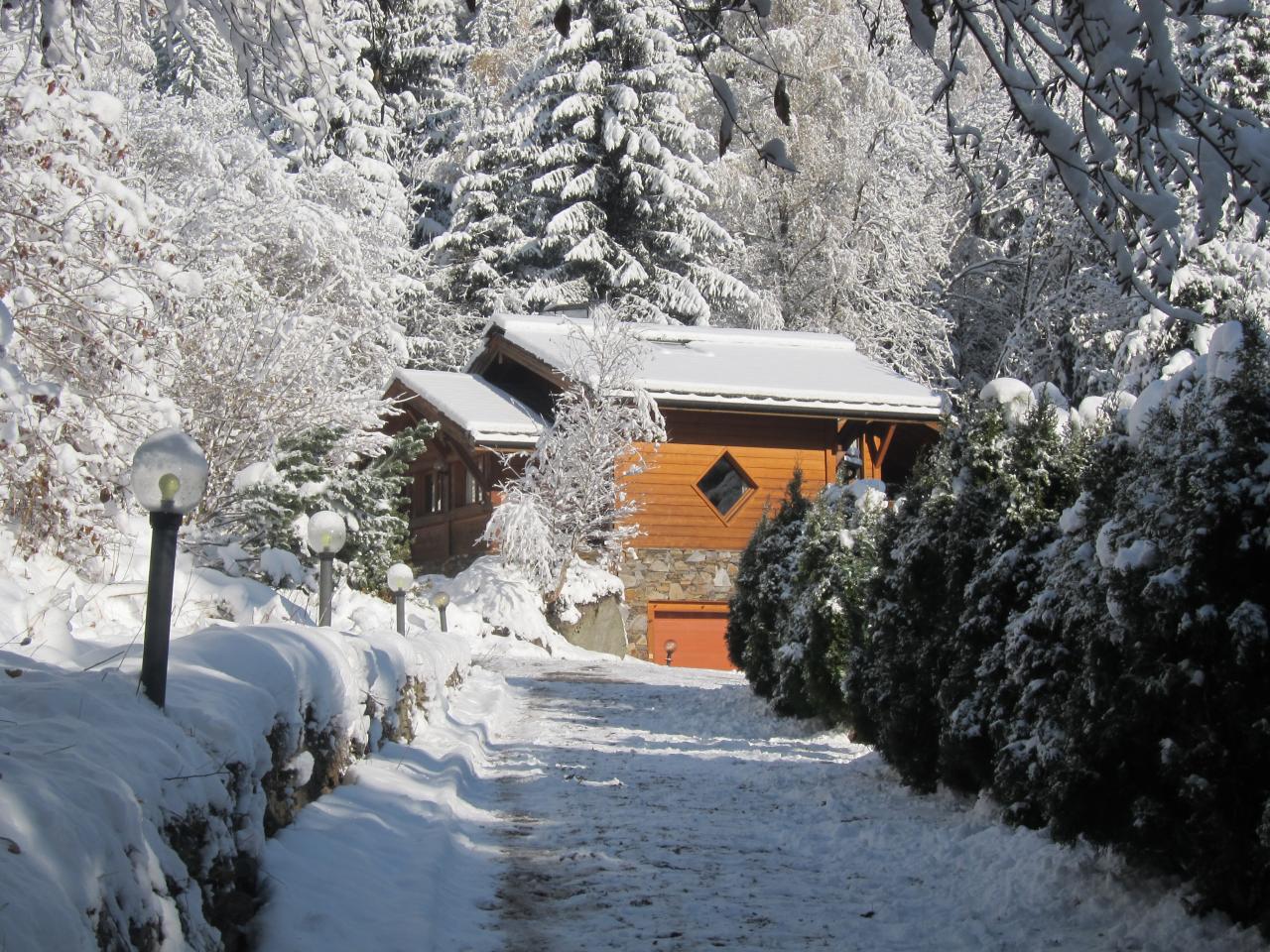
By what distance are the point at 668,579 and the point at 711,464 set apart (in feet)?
7.38

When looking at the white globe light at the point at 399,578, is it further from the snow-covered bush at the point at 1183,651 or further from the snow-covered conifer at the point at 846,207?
the snow-covered conifer at the point at 846,207

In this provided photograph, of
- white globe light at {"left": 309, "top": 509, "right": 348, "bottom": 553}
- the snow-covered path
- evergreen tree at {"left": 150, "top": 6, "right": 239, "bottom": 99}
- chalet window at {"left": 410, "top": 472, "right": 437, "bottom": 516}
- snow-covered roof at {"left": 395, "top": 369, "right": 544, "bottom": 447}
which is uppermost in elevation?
evergreen tree at {"left": 150, "top": 6, "right": 239, "bottom": 99}

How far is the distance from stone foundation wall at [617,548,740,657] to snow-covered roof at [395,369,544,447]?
289 centimetres

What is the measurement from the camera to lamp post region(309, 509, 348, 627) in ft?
26.9

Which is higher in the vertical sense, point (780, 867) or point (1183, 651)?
point (1183, 651)

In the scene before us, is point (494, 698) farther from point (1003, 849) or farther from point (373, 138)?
point (373, 138)

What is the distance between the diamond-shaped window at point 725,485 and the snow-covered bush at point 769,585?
864cm

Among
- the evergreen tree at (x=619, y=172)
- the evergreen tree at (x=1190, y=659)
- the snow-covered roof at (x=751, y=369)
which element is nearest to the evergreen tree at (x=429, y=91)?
the evergreen tree at (x=619, y=172)

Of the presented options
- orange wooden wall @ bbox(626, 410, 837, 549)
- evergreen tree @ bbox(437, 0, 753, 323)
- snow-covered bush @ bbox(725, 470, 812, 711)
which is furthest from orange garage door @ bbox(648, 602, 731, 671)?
evergreen tree @ bbox(437, 0, 753, 323)

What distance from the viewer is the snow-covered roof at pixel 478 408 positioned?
20.9 m

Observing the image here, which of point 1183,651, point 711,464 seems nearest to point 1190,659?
point 1183,651

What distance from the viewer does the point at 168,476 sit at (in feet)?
13.5

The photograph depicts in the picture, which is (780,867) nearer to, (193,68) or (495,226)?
(495,226)

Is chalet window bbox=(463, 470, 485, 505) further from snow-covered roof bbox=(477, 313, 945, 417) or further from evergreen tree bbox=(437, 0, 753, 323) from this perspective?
evergreen tree bbox=(437, 0, 753, 323)
